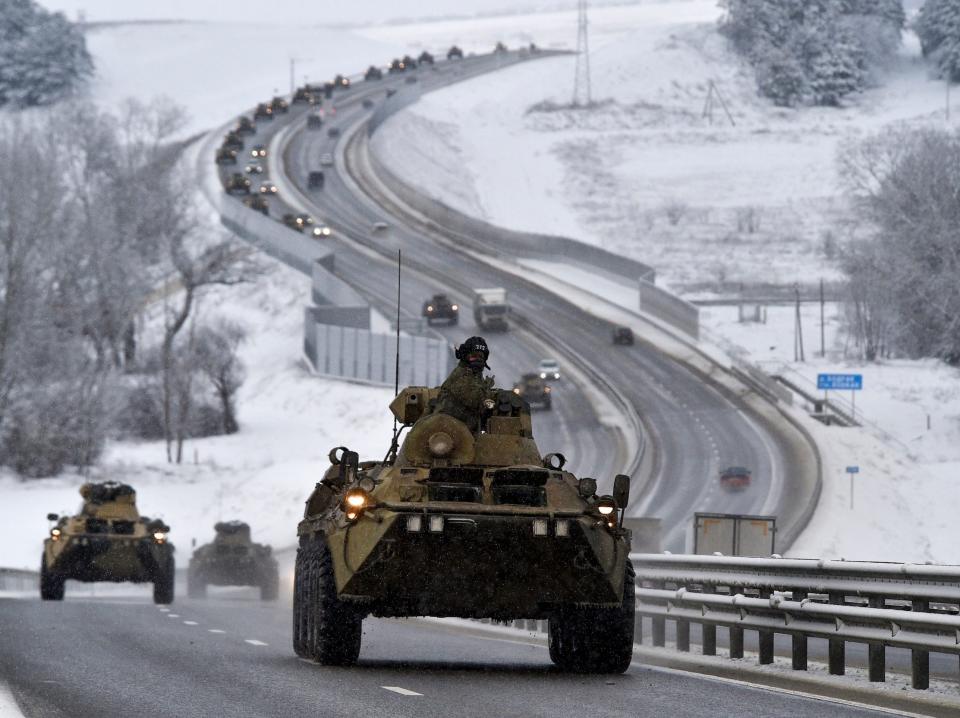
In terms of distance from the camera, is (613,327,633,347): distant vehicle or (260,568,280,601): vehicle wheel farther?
(613,327,633,347): distant vehicle

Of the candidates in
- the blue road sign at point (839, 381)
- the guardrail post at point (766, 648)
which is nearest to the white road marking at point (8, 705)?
the guardrail post at point (766, 648)

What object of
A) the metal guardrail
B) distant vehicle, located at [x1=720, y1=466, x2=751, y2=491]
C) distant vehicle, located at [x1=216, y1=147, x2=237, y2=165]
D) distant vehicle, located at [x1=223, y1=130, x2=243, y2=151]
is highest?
distant vehicle, located at [x1=223, y1=130, x2=243, y2=151]

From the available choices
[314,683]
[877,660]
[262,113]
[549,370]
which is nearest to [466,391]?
[314,683]

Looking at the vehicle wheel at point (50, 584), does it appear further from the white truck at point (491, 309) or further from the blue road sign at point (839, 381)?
the white truck at point (491, 309)

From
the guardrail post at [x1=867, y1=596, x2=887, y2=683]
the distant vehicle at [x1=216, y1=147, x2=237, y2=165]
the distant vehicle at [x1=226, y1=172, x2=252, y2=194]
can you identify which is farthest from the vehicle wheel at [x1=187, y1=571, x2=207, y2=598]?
the distant vehicle at [x1=216, y1=147, x2=237, y2=165]

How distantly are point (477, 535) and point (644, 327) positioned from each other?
77958 mm

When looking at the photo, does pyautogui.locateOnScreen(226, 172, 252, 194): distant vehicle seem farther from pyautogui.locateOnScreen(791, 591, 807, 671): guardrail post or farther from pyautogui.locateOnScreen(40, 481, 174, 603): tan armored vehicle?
pyautogui.locateOnScreen(791, 591, 807, 671): guardrail post

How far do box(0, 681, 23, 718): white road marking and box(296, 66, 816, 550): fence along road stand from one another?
44810 millimetres

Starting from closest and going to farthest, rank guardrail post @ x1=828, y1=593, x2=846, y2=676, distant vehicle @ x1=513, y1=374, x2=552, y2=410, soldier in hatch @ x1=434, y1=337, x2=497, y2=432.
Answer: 1. guardrail post @ x1=828, y1=593, x2=846, y2=676
2. soldier in hatch @ x1=434, y1=337, x2=497, y2=432
3. distant vehicle @ x1=513, y1=374, x2=552, y2=410

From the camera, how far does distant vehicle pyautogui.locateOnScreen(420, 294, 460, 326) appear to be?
295ft

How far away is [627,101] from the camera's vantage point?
184 meters

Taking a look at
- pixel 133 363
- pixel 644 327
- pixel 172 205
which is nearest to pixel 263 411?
pixel 133 363

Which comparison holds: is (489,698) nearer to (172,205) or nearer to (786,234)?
(172,205)

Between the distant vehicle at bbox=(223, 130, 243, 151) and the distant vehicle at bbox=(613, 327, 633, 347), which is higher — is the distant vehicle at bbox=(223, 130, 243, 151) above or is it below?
above
